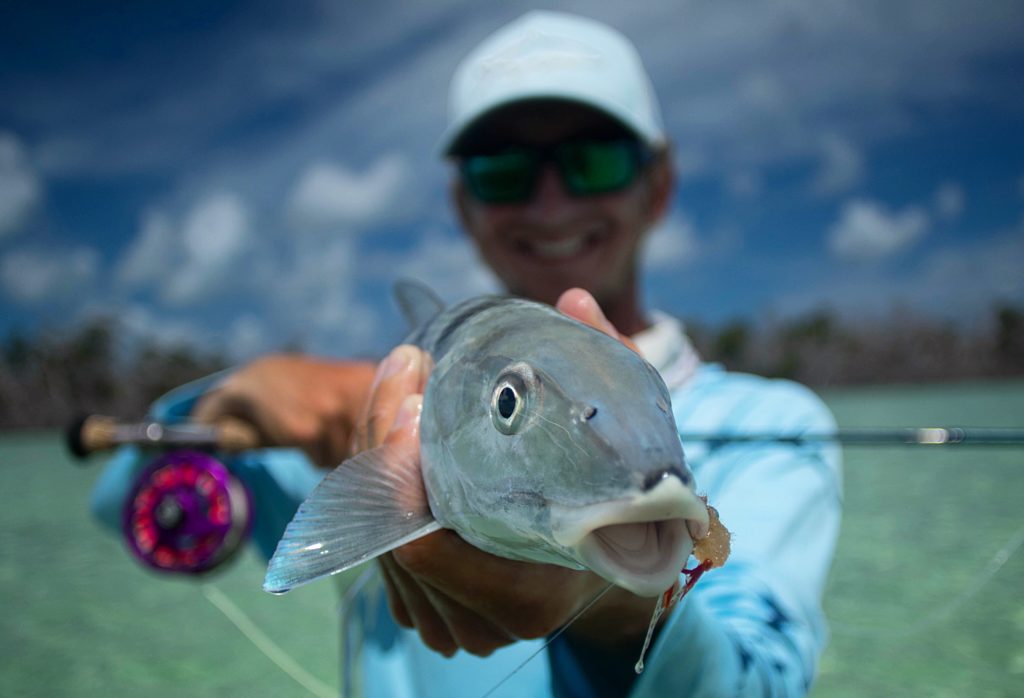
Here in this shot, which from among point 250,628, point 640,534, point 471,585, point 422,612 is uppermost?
point 640,534

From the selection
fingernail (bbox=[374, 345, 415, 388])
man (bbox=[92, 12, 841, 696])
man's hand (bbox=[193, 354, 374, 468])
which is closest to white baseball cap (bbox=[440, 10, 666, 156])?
man (bbox=[92, 12, 841, 696])

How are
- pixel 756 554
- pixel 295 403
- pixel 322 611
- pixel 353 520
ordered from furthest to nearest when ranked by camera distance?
1. pixel 322 611
2. pixel 295 403
3. pixel 756 554
4. pixel 353 520

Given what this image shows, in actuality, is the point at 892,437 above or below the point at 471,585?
below

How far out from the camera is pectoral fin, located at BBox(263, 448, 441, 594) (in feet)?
3.47

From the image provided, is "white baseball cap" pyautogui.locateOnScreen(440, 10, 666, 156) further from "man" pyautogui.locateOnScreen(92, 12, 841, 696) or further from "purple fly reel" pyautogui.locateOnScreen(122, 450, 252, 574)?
"purple fly reel" pyautogui.locateOnScreen(122, 450, 252, 574)

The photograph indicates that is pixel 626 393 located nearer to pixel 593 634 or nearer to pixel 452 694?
pixel 593 634

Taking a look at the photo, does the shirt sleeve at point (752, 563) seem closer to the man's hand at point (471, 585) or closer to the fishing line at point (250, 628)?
the man's hand at point (471, 585)

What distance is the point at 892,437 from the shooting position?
2.45 metres

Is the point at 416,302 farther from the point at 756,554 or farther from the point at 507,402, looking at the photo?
the point at 756,554

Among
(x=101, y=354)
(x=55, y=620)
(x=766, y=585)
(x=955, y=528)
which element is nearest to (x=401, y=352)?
(x=766, y=585)

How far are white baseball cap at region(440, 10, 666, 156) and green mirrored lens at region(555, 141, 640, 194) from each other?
0.12 m

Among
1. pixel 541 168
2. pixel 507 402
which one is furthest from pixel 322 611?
pixel 507 402

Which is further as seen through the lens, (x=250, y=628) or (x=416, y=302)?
(x=250, y=628)

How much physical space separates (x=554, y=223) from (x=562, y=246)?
4.0 inches
